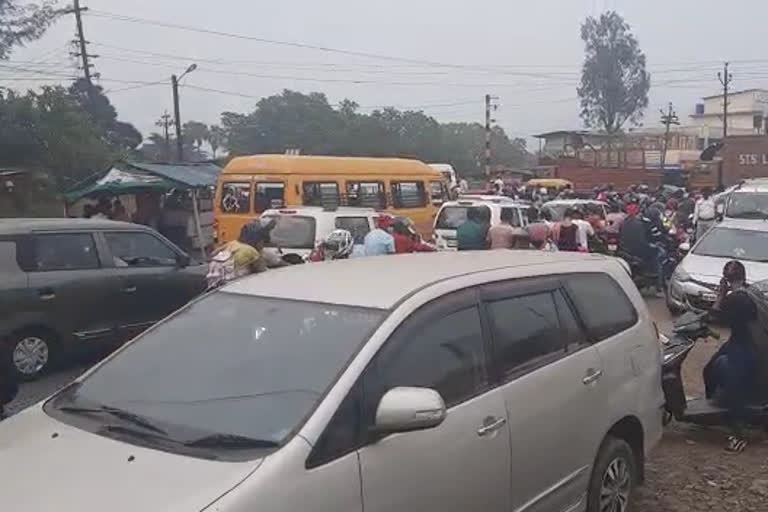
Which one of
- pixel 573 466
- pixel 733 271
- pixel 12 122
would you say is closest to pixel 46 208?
pixel 12 122

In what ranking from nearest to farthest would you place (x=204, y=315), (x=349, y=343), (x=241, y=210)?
(x=349, y=343)
(x=204, y=315)
(x=241, y=210)

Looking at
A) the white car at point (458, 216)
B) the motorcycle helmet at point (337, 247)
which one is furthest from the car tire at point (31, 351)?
the white car at point (458, 216)

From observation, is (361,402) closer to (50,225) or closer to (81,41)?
(50,225)

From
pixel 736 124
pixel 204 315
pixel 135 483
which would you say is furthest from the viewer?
pixel 736 124

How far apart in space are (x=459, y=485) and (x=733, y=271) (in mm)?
4544

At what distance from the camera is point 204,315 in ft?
12.3

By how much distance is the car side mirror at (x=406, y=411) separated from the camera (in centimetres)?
293

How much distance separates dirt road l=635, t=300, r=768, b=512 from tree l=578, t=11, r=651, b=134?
8003 cm

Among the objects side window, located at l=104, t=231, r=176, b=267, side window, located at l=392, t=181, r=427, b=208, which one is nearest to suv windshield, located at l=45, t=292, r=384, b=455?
side window, located at l=104, t=231, r=176, b=267

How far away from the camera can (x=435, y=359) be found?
11.3 ft

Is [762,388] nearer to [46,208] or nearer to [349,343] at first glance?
[349,343]

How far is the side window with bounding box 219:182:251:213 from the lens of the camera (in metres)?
15.1

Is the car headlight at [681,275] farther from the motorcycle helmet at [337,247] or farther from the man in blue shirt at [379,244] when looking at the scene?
the motorcycle helmet at [337,247]

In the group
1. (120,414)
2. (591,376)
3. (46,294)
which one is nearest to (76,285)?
(46,294)
